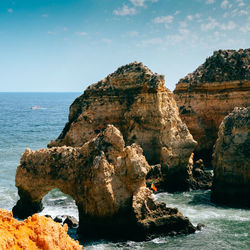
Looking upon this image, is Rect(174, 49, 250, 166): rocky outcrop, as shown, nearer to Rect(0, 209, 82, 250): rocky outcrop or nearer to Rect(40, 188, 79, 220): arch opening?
Rect(40, 188, 79, 220): arch opening

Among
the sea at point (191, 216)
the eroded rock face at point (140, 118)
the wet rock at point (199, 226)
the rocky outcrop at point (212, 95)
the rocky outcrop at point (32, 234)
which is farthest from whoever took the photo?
the rocky outcrop at point (212, 95)

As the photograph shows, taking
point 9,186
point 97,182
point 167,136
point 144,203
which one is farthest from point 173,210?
point 9,186

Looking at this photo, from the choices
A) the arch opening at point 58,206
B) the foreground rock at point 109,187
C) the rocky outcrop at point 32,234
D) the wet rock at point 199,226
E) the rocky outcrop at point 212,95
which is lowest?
the arch opening at point 58,206

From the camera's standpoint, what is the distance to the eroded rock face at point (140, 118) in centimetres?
3450

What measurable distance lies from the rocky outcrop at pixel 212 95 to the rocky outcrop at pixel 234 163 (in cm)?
1323

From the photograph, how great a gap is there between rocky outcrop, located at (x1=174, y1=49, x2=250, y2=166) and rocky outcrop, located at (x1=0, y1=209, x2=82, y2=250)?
35.1 metres

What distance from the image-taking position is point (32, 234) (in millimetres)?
10281

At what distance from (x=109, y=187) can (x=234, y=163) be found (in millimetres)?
12323

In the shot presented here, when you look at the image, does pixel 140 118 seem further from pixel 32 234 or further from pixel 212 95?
pixel 32 234

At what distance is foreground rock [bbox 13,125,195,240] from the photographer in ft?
73.2

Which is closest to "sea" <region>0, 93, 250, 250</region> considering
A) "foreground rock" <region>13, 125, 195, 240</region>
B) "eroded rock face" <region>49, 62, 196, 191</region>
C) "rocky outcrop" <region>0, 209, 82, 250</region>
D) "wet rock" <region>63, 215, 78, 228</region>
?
"foreground rock" <region>13, 125, 195, 240</region>

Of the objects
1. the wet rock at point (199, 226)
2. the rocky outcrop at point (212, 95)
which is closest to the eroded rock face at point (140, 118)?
the rocky outcrop at point (212, 95)

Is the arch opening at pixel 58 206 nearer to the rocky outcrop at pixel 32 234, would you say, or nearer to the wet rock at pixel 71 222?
the wet rock at pixel 71 222

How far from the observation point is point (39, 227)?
10.5m
